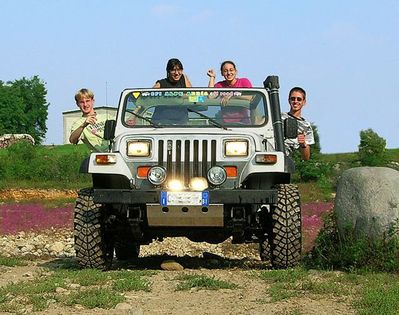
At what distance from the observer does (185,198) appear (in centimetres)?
832

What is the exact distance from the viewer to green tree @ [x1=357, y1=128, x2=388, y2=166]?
50.5 metres

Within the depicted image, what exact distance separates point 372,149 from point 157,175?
45547 mm

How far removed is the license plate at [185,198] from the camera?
8.30m

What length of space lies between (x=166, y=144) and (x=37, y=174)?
129ft

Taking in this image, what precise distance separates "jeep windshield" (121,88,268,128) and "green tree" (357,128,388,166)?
40382 mm

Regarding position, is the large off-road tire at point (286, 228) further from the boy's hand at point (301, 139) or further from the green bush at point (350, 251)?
the boy's hand at point (301, 139)

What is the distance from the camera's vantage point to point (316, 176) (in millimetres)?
43188

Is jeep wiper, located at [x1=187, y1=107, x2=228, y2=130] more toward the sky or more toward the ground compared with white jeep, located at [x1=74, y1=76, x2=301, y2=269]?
more toward the sky

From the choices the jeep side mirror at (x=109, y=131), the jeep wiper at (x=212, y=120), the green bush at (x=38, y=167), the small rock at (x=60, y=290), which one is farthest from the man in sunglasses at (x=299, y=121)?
the green bush at (x=38, y=167)

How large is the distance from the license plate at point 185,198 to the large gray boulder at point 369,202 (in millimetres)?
1450

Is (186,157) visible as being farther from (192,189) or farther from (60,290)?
(60,290)

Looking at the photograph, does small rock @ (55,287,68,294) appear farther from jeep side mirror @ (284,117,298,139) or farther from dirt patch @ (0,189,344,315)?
jeep side mirror @ (284,117,298,139)

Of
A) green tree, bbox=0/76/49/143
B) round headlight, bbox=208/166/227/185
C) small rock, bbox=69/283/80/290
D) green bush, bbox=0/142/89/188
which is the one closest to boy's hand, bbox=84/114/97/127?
round headlight, bbox=208/166/227/185

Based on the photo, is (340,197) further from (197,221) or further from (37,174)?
(37,174)
